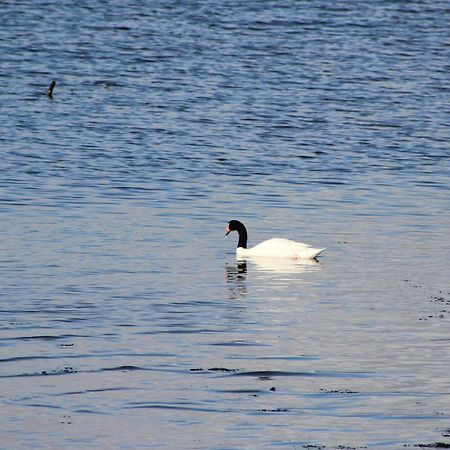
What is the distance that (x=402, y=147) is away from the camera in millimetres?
33656

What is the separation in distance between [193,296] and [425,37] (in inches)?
1455

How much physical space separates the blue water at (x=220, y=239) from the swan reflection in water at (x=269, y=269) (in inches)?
2.3

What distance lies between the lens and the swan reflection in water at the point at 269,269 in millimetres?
19406

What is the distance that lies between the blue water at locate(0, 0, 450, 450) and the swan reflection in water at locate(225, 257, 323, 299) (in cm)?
6

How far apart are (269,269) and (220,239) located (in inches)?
75.5

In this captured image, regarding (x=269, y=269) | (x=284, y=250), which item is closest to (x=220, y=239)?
(x=269, y=269)

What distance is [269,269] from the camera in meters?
20.7

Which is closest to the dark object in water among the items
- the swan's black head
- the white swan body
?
the swan's black head

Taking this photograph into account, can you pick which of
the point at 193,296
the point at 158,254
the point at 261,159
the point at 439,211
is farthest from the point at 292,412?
the point at 261,159

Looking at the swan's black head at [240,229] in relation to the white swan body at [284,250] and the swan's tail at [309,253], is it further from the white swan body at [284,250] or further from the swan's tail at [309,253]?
the swan's tail at [309,253]

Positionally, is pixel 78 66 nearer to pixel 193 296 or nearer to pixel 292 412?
pixel 193 296

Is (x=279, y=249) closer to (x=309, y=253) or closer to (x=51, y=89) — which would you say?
(x=309, y=253)

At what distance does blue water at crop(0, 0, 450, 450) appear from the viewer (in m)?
12.4

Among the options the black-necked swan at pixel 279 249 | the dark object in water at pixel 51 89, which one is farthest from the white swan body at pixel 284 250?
the dark object in water at pixel 51 89
